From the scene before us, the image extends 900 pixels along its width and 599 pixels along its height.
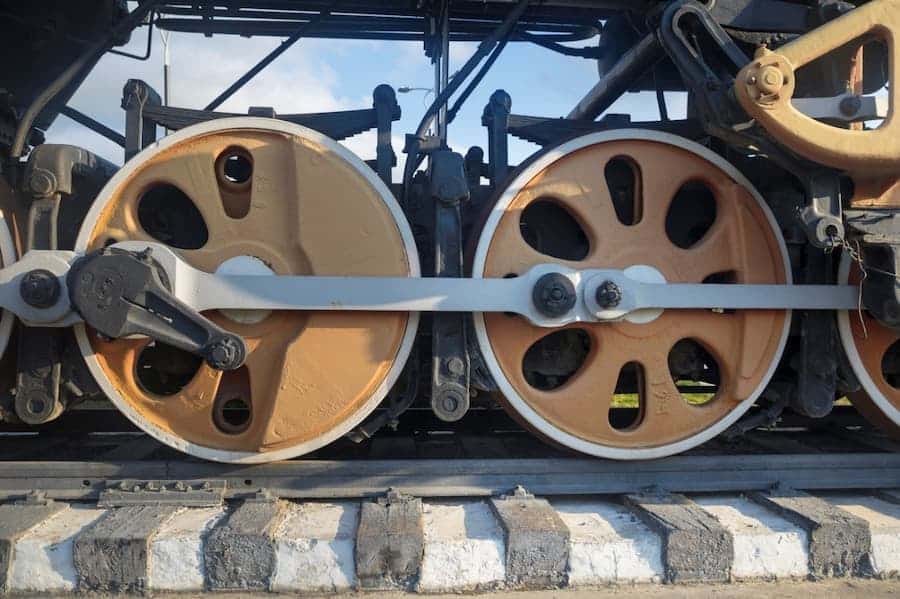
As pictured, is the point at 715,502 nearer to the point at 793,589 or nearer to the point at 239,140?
the point at 793,589

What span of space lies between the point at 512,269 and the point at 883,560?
1.62 m

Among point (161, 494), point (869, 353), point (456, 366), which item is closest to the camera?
point (161, 494)

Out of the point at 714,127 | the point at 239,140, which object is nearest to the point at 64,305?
the point at 239,140

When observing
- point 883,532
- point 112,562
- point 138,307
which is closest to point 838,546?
point 883,532

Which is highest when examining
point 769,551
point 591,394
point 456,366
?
point 456,366

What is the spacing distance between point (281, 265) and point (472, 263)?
0.74 meters

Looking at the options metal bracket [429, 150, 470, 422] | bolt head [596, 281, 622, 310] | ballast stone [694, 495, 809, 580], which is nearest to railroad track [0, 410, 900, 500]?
metal bracket [429, 150, 470, 422]

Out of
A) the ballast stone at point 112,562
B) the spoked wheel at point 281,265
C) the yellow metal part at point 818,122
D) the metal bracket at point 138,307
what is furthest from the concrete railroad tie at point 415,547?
the yellow metal part at point 818,122

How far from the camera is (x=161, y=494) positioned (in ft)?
7.83

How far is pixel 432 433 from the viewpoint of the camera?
3191mm

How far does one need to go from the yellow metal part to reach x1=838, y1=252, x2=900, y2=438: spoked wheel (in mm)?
478

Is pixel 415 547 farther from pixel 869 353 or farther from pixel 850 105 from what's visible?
pixel 850 105

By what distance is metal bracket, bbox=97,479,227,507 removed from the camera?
2369mm

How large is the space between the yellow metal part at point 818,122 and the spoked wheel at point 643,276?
0.38m
